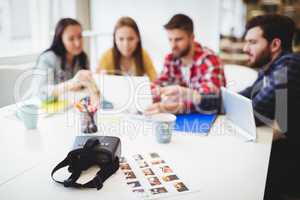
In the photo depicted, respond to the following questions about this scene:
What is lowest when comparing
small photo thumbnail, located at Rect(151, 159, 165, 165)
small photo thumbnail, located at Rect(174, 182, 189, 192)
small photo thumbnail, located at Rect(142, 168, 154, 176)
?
small photo thumbnail, located at Rect(174, 182, 189, 192)

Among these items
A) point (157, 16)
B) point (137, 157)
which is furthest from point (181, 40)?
point (137, 157)

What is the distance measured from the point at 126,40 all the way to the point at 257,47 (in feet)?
3.12

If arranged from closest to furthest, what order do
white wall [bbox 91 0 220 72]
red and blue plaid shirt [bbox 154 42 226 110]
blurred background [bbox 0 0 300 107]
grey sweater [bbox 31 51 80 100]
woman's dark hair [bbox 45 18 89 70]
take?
red and blue plaid shirt [bbox 154 42 226 110] < grey sweater [bbox 31 51 80 100] < woman's dark hair [bbox 45 18 89 70] < blurred background [bbox 0 0 300 107] < white wall [bbox 91 0 220 72]

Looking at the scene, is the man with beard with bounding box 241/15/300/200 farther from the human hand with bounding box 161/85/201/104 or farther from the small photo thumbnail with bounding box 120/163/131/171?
the small photo thumbnail with bounding box 120/163/131/171

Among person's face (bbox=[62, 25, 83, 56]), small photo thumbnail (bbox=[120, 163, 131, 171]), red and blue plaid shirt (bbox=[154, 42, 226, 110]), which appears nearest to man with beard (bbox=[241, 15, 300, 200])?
red and blue plaid shirt (bbox=[154, 42, 226, 110])

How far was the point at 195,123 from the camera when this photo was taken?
1.47 m

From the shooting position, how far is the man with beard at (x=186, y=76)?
1.63 metres

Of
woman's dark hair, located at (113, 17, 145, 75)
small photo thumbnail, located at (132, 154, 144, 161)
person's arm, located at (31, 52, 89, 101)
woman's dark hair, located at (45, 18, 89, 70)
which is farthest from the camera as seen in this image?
woman's dark hair, located at (113, 17, 145, 75)

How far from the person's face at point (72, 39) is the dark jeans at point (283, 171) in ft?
4.98

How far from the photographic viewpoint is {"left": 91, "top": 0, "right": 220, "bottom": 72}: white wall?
2639mm

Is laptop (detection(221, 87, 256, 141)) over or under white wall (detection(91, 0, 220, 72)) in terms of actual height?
under

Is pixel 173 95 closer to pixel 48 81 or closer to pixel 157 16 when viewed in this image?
pixel 48 81

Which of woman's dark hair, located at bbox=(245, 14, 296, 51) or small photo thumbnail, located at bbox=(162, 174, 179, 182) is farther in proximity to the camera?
woman's dark hair, located at bbox=(245, 14, 296, 51)

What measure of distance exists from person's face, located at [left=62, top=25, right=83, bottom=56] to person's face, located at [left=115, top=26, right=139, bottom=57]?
28 cm
